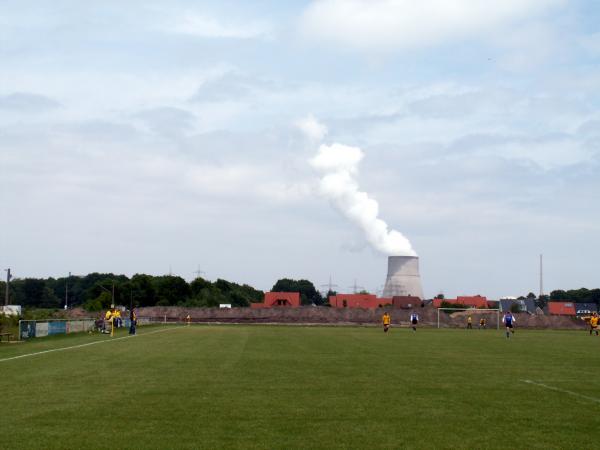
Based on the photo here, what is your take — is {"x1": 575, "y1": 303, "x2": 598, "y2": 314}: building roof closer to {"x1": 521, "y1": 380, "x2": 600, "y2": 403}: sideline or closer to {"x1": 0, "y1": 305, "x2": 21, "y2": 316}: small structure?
{"x1": 0, "y1": 305, "x2": 21, "y2": 316}: small structure

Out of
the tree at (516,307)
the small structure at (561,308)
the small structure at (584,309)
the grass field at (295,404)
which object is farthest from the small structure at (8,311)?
the small structure at (584,309)

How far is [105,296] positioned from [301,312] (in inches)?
1599

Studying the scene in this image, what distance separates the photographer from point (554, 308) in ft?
483

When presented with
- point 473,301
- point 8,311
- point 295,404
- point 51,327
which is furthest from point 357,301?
point 295,404

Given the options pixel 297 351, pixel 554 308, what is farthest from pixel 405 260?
pixel 297 351

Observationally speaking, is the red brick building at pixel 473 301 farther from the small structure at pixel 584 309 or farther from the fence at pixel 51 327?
the fence at pixel 51 327

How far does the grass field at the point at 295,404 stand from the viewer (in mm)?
10289

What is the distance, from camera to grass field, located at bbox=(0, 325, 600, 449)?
10.3 m

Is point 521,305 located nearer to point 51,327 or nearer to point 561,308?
point 561,308

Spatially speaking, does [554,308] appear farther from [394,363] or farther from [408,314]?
[394,363]

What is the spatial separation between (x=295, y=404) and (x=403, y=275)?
94.6m

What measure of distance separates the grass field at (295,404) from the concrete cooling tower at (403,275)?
82875 mm

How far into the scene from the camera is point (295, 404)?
538 inches

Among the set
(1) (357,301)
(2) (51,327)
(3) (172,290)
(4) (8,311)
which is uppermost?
(3) (172,290)
